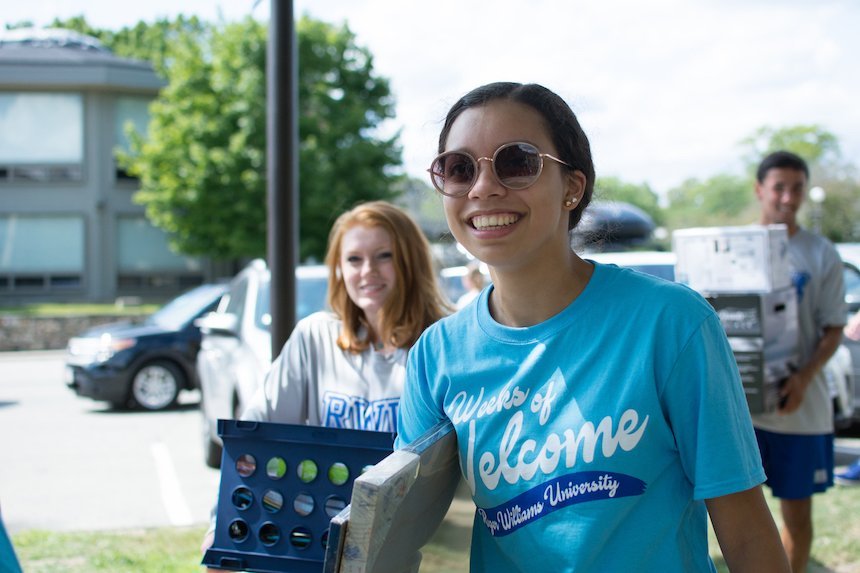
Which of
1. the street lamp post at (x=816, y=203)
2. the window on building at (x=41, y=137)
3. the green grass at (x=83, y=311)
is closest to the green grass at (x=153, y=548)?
the green grass at (x=83, y=311)

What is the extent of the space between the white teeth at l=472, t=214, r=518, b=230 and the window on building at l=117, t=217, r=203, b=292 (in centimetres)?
3370

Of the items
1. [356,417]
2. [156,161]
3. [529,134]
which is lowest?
[356,417]

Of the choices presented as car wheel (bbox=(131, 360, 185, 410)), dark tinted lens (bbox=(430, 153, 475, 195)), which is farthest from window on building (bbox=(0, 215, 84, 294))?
dark tinted lens (bbox=(430, 153, 475, 195))

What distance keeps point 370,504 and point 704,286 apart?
11.3ft

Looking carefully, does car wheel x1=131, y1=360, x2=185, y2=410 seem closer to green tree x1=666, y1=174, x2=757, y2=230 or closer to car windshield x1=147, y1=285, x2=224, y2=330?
car windshield x1=147, y1=285, x2=224, y2=330

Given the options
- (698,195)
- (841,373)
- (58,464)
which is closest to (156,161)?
(58,464)

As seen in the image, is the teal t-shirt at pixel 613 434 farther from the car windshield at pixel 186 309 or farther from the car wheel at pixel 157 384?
the car windshield at pixel 186 309

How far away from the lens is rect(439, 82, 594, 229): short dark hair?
1768 millimetres

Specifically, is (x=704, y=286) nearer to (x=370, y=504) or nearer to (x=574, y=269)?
(x=574, y=269)

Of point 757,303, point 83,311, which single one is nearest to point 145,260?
point 83,311

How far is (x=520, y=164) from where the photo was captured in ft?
5.64

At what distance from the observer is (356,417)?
9.79 ft

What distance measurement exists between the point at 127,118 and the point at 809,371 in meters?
32.4

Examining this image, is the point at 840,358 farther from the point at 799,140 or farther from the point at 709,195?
the point at 709,195
